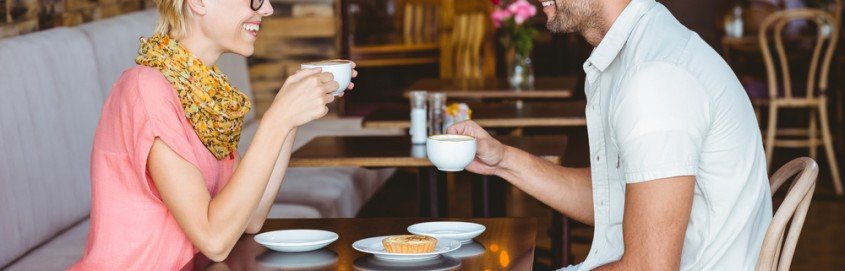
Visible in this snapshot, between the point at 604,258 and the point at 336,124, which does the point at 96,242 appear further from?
the point at 336,124

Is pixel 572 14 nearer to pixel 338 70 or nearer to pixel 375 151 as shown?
pixel 338 70

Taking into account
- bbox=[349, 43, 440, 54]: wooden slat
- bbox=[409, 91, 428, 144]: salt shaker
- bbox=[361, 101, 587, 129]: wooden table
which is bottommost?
bbox=[349, 43, 440, 54]: wooden slat

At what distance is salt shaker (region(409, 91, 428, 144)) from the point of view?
3.68m

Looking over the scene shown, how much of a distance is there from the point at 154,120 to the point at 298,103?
253 mm

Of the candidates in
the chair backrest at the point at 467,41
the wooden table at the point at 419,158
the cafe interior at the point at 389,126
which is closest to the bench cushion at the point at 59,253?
the cafe interior at the point at 389,126

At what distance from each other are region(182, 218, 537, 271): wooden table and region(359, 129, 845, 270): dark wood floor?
215cm

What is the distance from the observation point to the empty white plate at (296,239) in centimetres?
202

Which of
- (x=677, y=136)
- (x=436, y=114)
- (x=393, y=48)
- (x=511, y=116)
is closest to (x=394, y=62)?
(x=393, y=48)

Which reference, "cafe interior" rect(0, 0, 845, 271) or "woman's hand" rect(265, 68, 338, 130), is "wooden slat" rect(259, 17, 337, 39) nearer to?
"cafe interior" rect(0, 0, 845, 271)

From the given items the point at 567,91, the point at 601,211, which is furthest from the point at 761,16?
the point at 601,211

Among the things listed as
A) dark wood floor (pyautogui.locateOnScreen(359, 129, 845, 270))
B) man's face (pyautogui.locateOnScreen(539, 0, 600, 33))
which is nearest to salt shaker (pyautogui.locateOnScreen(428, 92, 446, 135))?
dark wood floor (pyautogui.locateOnScreen(359, 129, 845, 270))

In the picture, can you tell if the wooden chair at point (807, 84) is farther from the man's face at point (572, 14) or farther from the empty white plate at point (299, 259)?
the empty white plate at point (299, 259)

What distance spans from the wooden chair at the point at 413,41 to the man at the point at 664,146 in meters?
5.64

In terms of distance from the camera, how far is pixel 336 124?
614 cm
